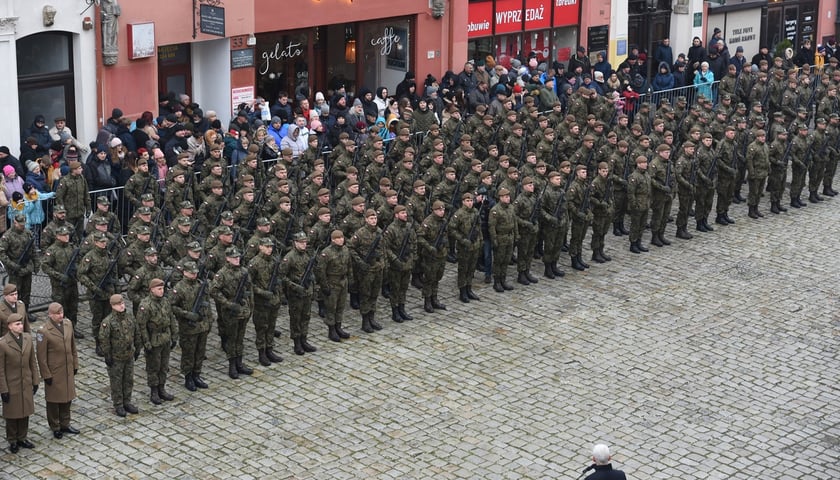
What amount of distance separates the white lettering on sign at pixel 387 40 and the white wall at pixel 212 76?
4604 millimetres

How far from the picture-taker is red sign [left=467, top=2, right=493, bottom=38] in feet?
105

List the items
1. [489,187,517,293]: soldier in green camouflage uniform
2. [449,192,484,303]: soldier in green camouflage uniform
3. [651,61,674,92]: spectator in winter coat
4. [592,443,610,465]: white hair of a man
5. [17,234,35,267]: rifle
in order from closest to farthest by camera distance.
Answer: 1. [592,443,610,465]: white hair of a man
2. [17,234,35,267]: rifle
3. [449,192,484,303]: soldier in green camouflage uniform
4. [489,187,517,293]: soldier in green camouflage uniform
5. [651,61,674,92]: spectator in winter coat

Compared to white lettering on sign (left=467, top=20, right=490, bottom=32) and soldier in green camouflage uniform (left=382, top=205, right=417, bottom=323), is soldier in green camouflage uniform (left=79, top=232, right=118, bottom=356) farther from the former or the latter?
white lettering on sign (left=467, top=20, right=490, bottom=32)

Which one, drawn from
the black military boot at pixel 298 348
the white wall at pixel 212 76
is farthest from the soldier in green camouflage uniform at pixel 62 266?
the white wall at pixel 212 76

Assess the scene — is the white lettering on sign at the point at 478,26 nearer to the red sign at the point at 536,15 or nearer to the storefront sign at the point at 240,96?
the red sign at the point at 536,15

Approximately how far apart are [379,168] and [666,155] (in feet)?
15.2

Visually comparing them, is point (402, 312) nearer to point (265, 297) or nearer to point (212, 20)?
point (265, 297)

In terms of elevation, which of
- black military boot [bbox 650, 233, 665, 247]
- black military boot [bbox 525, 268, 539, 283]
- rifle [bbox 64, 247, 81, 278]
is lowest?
black military boot [bbox 525, 268, 539, 283]

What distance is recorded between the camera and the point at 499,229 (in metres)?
21.0

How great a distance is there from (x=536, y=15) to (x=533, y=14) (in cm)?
10

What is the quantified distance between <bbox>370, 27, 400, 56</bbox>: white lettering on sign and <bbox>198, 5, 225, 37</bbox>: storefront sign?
5236 mm

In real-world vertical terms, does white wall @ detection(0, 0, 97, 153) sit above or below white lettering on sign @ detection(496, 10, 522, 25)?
below

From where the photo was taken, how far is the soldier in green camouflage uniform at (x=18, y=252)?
18.5m

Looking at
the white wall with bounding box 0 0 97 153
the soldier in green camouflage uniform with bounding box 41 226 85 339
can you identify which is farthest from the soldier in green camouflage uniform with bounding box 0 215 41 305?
the white wall with bounding box 0 0 97 153
